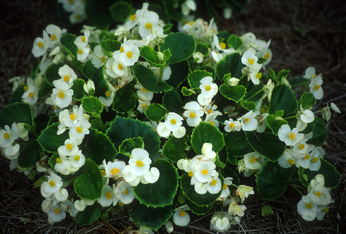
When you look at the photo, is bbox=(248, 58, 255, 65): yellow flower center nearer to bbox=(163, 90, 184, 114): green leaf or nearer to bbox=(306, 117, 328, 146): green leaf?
bbox=(163, 90, 184, 114): green leaf

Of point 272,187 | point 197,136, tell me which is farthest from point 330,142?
point 197,136

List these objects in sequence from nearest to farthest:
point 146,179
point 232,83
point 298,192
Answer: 1. point 146,179
2. point 232,83
3. point 298,192

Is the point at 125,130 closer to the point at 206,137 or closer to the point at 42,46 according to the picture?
the point at 206,137

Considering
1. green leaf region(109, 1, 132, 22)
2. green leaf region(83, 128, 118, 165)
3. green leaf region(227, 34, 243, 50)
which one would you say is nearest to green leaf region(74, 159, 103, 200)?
green leaf region(83, 128, 118, 165)

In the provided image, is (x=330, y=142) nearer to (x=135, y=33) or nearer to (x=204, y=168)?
(x=204, y=168)

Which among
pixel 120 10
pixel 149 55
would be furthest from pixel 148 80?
pixel 120 10

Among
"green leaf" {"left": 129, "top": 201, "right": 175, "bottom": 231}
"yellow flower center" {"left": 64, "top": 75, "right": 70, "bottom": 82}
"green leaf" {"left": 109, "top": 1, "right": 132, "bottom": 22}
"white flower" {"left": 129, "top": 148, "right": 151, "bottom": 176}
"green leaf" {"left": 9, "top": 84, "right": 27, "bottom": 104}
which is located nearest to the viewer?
"white flower" {"left": 129, "top": 148, "right": 151, "bottom": 176}

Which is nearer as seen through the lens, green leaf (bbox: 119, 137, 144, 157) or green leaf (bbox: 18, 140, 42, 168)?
green leaf (bbox: 119, 137, 144, 157)
